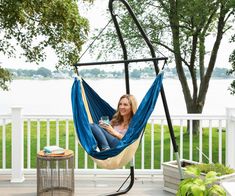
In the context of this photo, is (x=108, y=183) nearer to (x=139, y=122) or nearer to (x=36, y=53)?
(x=139, y=122)

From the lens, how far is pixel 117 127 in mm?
4273

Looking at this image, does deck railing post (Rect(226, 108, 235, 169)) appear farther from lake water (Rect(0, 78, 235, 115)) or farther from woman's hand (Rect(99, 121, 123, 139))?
lake water (Rect(0, 78, 235, 115))

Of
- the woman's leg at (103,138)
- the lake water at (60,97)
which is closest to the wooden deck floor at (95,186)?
the woman's leg at (103,138)

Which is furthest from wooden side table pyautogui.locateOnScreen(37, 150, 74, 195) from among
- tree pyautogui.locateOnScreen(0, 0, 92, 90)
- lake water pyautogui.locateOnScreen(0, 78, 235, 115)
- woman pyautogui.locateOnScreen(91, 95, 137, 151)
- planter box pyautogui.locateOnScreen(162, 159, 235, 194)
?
lake water pyautogui.locateOnScreen(0, 78, 235, 115)

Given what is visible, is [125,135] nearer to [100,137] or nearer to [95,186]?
[100,137]

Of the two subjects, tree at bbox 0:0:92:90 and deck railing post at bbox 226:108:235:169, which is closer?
deck railing post at bbox 226:108:235:169

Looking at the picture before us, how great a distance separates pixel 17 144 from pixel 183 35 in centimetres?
662

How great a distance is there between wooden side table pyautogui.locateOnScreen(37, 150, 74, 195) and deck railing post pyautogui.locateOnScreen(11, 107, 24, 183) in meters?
0.75

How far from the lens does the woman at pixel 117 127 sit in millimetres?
4016

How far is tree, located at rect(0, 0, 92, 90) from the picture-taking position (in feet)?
25.1

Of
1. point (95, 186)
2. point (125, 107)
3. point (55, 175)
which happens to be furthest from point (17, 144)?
point (125, 107)

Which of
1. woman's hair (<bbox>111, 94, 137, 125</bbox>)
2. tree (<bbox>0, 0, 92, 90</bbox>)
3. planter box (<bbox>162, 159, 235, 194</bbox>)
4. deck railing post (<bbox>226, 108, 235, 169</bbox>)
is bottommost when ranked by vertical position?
planter box (<bbox>162, 159, 235, 194</bbox>)

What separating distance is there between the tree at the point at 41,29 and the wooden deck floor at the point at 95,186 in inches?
140

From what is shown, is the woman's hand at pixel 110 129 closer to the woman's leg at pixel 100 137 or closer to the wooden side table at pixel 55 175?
the woman's leg at pixel 100 137
